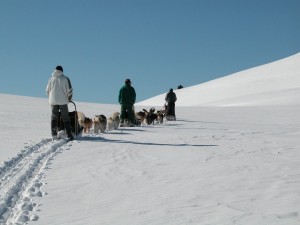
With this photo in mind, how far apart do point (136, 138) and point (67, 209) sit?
6.79 metres

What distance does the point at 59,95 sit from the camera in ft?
35.4

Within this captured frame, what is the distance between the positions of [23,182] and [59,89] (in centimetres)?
513

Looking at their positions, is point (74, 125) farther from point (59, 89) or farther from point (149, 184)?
point (149, 184)

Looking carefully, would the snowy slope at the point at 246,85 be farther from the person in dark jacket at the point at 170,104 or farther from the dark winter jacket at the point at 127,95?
the dark winter jacket at the point at 127,95

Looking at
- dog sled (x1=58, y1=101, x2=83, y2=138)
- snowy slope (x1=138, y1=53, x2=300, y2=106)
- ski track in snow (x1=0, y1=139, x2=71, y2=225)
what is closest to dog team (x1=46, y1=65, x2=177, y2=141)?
dog sled (x1=58, y1=101, x2=83, y2=138)

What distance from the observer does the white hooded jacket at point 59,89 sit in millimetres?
10812

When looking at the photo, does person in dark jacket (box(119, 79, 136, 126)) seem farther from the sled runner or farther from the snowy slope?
the snowy slope

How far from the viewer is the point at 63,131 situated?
11.0 meters

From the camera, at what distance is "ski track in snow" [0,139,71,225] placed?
4.52 meters

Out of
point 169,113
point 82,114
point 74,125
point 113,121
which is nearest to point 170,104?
point 169,113

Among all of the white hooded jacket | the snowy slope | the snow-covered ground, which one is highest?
the snowy slope

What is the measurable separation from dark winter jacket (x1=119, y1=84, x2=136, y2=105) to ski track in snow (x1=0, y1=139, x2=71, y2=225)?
6.02m

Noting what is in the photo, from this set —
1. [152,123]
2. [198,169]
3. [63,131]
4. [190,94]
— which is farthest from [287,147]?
[190,94]

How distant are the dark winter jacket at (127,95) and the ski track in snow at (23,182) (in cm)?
602
